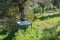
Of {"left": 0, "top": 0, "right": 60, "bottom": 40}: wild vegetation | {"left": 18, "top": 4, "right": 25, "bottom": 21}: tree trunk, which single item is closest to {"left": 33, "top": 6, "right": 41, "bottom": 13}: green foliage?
{"left": 0, "top": 0, "right": 60, "bottom": 40}: wild vegetation

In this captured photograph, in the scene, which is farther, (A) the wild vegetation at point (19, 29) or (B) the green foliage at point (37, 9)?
(B) the green foliage at point (37, 9)

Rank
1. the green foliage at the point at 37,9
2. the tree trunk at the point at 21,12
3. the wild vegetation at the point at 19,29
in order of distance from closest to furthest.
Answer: the wild vegetation at the point at 19,29 → the tree trunk at the point at 21,12 → the green foliage at the point at 37,9

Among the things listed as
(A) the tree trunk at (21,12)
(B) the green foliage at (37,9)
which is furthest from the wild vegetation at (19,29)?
(B) the green foliage at (37,9)

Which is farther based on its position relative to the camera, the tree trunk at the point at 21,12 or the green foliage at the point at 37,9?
the green foliage at the point at 37,9

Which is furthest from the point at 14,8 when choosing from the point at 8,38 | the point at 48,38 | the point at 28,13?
the point at 48,38

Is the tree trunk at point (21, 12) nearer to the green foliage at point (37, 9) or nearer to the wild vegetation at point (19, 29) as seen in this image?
the wild vegetation at point (19, 29)

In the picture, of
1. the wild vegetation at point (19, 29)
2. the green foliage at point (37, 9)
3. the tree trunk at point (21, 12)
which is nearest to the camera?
the wild vegetation at point (19, 29)

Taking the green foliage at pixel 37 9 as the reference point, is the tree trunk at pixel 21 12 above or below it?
above

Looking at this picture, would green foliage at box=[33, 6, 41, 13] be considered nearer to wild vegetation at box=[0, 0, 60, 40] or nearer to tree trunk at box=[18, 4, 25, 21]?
wild vegetation at box=[0, 0, 60, 40]

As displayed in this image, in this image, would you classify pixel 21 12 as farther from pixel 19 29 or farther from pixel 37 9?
pixel 37 9

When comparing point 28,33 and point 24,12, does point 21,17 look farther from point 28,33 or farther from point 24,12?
point 28,33

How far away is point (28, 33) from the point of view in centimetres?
1003

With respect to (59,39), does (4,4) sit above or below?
above

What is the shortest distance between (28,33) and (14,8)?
5834mm
